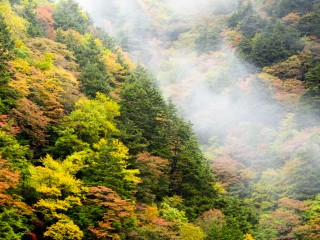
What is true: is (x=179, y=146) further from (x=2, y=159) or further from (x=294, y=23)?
(x=294, y=23)

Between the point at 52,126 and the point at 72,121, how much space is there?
1.65 metres

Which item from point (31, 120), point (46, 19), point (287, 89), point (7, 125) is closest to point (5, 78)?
point (31, 120)

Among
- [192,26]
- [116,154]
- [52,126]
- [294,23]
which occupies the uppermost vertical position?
[192,26]

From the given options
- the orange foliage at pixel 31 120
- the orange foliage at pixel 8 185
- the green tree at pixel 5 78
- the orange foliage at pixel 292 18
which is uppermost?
the orange foliage at pixel 292 18

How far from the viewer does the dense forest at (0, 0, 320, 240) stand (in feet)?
77.4

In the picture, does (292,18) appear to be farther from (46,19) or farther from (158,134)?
(158,134)

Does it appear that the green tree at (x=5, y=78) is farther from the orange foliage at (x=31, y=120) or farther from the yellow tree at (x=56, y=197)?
the yellow tree at (x=56, y=197)

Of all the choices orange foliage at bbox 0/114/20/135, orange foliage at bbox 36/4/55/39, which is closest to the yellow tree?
orange foliage at bbox 0/114/20/135

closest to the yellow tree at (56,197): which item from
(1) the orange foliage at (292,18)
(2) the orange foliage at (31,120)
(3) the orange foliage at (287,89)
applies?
(2) the orange foliage at (31,120)

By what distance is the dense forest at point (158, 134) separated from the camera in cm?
2359

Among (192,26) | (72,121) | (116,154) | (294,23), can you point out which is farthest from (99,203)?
(192,26)

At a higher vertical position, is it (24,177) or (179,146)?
(179,146)

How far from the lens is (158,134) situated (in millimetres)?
37688

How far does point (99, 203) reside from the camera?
79.3 feet
